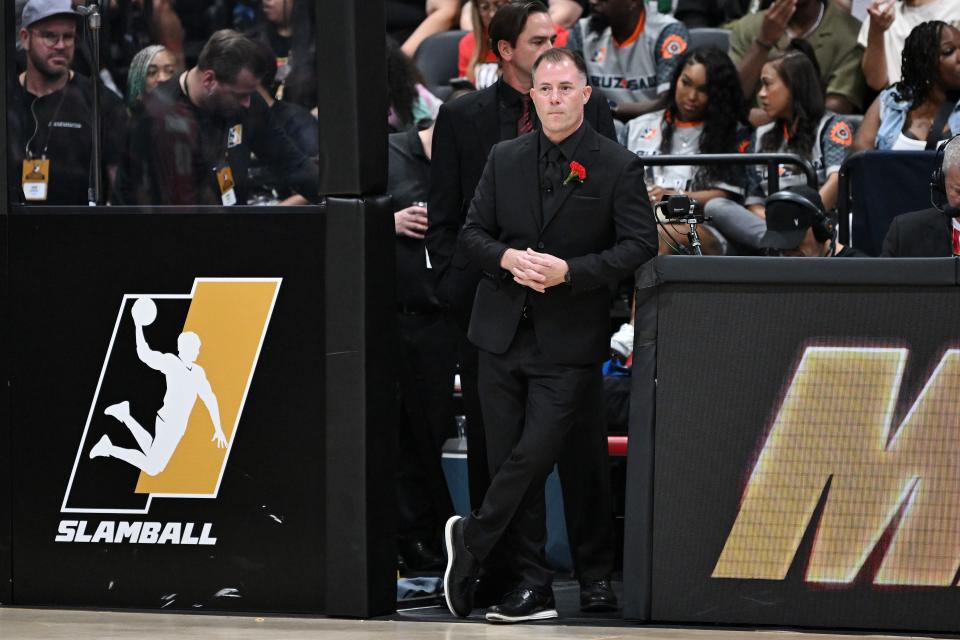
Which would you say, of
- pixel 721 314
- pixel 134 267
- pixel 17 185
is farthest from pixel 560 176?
pixel 17 185

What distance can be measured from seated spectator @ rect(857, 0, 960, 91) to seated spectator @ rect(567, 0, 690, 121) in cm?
111

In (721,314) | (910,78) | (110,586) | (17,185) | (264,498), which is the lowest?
(110,586)

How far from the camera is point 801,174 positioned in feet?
26.5

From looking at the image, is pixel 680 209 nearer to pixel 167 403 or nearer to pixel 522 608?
pixel 522 608

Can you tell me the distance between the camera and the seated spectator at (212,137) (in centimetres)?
554

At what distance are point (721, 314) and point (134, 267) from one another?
218 centimetres

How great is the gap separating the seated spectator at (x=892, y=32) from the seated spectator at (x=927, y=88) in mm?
1004

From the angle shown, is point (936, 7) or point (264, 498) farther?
point (936, 7)

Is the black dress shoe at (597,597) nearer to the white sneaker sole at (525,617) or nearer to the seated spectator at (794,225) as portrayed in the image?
the white sneaker sole at (525,617)

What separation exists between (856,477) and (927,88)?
3436 millimetres

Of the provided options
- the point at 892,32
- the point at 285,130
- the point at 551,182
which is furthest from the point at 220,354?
the point at 892,32

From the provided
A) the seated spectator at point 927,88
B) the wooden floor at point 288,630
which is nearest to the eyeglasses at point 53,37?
the wooden floor at point 288,630

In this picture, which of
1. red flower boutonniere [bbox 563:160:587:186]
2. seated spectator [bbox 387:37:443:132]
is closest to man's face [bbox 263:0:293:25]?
red flower boutonniere [bbox 563:160:587:186]

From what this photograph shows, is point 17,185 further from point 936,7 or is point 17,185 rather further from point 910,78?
point 936,7
